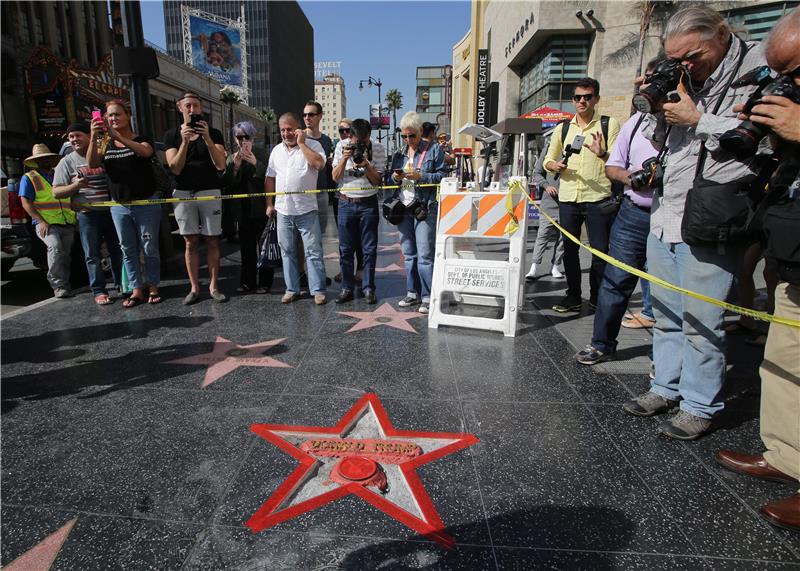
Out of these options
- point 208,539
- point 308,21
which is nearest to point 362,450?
point 208,539

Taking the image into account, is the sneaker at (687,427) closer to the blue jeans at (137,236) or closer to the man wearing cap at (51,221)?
the blue jeans at (137,236)

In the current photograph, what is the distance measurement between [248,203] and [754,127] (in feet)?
16.8

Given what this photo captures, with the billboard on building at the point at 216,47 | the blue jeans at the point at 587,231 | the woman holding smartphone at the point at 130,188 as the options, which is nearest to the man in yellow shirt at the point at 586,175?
the blue jeans at the point at 587,231

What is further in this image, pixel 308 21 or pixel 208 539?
pixel 308 21

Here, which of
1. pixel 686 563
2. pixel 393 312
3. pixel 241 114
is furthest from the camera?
pixel 241 114

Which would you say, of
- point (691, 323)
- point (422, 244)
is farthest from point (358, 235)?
point (691, 323)

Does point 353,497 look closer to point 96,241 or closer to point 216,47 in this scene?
point 96,241

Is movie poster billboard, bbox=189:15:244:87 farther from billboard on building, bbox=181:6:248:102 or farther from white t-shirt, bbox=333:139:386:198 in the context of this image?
white t-shirt, bbox=333:139:386:198

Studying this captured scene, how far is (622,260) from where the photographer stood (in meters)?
3.45

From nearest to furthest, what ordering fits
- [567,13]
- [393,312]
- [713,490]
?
1. [713,490]
2. [393,312]
3. [567,13]

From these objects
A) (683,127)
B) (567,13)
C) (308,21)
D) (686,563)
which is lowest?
(686,563)

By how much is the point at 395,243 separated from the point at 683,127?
23.5 feet

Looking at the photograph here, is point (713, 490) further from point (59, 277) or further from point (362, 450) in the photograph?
point (59, 277)

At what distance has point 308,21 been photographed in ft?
450
